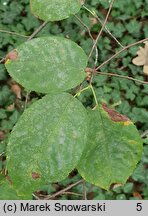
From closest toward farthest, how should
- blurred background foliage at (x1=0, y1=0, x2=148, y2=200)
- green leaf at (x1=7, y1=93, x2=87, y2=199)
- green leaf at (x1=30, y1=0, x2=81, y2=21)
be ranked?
green leaf at (x1=7, y1=93, x2=87, y2=199) < green leaf at (x1=30, y1=0, x2=81, y2=21) < blurred background foliage at (x1=0, y1=0, x2=148, y2=200)

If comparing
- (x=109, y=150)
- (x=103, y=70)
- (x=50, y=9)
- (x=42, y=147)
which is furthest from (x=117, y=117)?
(x=103, y=70)

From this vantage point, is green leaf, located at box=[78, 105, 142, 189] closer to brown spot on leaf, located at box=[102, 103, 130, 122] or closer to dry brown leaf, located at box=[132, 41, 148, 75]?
brown spot on leaf, located at box=[102, 103, 130, 122]

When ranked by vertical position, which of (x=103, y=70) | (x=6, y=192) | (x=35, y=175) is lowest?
(x=103, y=70)

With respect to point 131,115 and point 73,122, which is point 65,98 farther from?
point 131,115

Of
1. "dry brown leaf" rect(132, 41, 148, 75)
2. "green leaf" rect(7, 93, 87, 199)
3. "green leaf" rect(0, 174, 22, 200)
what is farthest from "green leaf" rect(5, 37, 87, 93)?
"dry brown leaf" rect(132, 41, 148, 75)

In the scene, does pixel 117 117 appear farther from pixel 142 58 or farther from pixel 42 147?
pixel 142 58

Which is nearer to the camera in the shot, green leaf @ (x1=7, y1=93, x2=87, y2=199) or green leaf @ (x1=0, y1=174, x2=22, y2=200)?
green leaf @ (x1=7, y1=93, x2=87, y2=199)

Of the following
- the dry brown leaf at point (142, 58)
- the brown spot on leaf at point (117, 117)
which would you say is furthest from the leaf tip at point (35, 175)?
the dry brown leaf at point (142, 58)
